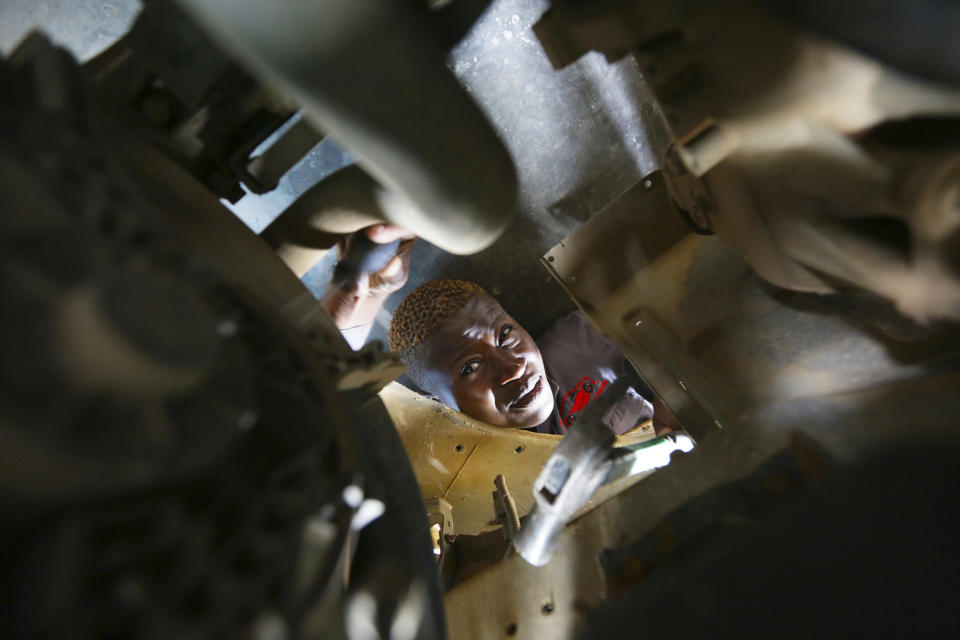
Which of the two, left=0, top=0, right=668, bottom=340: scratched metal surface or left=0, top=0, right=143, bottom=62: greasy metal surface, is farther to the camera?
left=0, top=0, right=668, bottom=340: scratched metal surface

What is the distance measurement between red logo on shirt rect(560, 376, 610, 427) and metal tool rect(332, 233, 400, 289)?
0.99 m

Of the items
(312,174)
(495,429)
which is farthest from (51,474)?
(312,174)

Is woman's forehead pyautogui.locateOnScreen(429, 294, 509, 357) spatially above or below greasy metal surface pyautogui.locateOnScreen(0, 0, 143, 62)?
below

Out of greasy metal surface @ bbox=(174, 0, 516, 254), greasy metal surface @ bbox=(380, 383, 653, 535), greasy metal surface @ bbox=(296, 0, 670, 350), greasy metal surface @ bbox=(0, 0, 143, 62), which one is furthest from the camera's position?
greasy metal surface @ bbox=(296, 0, 670, 350)

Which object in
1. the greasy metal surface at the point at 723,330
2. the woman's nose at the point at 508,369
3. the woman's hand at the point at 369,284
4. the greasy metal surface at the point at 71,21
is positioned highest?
the greasy metal surface at the point at 71,21

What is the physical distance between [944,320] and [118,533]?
2.07 feet

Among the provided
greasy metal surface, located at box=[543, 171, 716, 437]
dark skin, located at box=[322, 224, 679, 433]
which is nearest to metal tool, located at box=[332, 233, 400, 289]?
greasy metal surface, located at box=[543, 171, 716, 437]

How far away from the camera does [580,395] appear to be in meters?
1.71

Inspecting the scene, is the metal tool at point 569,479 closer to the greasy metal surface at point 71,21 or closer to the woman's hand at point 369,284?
the woman's hand at point 369,284

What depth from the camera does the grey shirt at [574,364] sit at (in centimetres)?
171

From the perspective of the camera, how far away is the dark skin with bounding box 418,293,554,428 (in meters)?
1.53

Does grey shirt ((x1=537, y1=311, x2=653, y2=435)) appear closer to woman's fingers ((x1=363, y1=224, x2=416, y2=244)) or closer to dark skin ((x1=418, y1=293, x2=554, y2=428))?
dark skin ((x1=418, y1=293, x2=554, y2=428))

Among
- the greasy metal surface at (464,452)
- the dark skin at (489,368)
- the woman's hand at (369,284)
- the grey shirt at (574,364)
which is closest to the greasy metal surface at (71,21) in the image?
the woman's hand at (369,284)

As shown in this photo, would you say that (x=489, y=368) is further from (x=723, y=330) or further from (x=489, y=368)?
(x=723, y=330)
